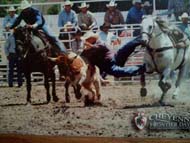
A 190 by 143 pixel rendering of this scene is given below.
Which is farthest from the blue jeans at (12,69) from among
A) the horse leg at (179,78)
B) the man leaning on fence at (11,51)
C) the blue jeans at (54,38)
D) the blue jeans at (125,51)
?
the horse leg at (179,78)

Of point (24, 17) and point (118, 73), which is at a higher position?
point (24, 17)

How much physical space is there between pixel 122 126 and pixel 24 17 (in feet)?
4.24

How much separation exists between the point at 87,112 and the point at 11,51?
0.88 metres

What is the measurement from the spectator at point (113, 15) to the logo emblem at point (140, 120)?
80 centimetres

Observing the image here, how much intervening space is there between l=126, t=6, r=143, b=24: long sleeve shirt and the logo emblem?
0.78m

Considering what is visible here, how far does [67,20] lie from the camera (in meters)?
3.88

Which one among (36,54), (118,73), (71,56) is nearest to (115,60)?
(118,73)

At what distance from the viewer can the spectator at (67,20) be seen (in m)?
3.85

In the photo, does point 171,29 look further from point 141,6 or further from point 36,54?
point 36,54

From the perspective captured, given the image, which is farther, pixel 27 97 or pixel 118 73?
pixel 27 97

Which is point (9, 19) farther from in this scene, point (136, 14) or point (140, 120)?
point (140, 120)

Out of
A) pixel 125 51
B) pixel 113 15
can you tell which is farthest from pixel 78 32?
pixel 125 51

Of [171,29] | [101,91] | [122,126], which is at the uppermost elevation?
[171,29]

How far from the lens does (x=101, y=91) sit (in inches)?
153
